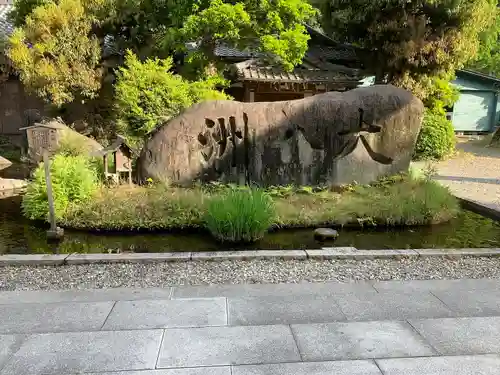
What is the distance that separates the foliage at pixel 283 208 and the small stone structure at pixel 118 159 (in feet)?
1.69

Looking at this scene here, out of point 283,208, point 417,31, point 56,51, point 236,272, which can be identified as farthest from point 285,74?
point 236,272

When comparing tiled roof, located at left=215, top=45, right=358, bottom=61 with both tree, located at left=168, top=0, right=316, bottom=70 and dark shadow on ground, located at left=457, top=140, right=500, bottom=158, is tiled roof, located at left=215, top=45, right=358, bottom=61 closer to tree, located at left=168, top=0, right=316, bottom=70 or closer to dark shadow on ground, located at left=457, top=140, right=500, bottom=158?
tree, located at left=168, top=0, right=316, bottom=70

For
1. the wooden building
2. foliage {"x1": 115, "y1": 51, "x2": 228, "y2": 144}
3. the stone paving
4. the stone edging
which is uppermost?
the wooden building

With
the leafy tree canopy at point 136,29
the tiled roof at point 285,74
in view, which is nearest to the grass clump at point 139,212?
the leafy tree canopy at point 136,29

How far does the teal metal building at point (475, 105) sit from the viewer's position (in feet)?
71.2

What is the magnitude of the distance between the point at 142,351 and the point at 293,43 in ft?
31.9

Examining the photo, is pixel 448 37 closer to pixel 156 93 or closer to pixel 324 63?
pixel 324 63

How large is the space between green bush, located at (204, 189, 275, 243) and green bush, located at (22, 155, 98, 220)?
8.27 ft

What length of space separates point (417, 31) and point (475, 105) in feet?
35.4

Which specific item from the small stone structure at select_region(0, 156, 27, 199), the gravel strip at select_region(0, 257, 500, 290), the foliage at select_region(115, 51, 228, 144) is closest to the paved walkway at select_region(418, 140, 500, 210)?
the gravel strip at select_region(0, 257, 500, 290)

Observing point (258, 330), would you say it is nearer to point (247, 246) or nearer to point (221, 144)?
point (247, 246)

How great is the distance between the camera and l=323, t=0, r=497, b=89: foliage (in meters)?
13.4

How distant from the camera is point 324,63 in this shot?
613 inches

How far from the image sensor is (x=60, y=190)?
7191 mm
